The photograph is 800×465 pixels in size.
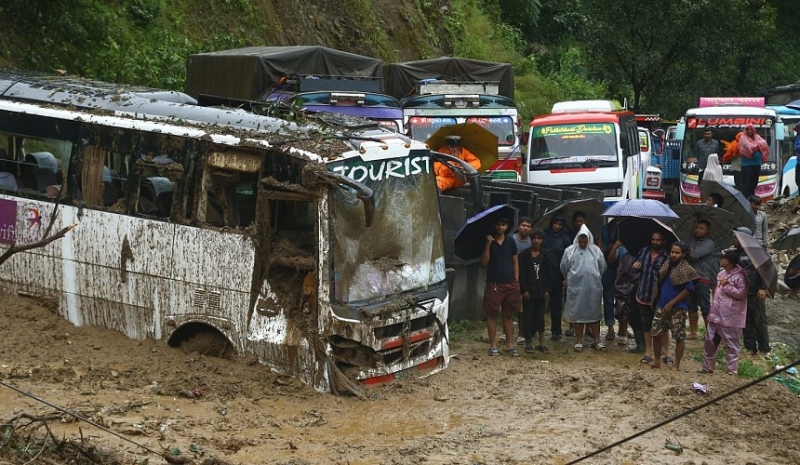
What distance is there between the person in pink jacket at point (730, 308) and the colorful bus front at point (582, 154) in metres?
8.33

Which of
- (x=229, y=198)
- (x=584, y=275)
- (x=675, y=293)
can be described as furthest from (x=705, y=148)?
(x=229, y=198)

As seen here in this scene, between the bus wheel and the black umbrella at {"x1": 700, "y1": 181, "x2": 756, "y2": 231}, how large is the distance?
649 centimetres

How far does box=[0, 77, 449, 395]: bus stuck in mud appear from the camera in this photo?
9156mm

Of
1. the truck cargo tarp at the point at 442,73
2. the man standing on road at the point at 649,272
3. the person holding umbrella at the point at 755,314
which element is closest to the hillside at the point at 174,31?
the truck cargo tarp at the point at 442,73

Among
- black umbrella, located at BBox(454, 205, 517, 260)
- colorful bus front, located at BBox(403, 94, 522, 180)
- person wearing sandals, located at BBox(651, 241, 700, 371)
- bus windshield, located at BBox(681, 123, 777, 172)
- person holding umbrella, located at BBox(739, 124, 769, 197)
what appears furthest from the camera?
bus windshield, located at BBox(681, 123, 777, 172)

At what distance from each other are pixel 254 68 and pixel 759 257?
34.8 ft

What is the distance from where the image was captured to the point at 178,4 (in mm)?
23281

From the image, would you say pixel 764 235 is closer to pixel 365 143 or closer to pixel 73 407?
pixel 365 143

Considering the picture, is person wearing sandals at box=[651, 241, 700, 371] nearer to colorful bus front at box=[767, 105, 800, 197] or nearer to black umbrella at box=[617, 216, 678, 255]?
black umbrella at box=[617, 216, 678, 255]

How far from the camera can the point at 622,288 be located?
1204 cm

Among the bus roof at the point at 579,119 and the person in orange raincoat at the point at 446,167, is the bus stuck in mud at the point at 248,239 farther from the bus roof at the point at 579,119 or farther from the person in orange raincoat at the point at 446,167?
the bus roof at the point at 579,119

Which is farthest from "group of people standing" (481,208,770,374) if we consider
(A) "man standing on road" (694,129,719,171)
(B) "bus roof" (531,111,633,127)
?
(A) "man standing on road" (694,129,719,171)

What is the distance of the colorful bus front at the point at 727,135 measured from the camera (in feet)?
76.8

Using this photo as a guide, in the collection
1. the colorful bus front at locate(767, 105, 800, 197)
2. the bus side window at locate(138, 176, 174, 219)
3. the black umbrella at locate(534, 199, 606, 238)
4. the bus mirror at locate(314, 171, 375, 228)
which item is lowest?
the colorful bus front at locate(767, 105, 800, 197)
